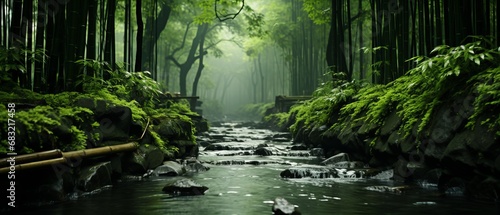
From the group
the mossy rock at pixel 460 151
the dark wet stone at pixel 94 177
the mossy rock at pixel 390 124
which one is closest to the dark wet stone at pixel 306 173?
the mossy rock at pixel 390 124

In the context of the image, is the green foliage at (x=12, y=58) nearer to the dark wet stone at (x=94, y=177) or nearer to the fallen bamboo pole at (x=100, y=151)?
the fallen bamboo pole at (x=100, y=151)

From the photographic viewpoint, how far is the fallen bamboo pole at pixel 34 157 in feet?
11.9

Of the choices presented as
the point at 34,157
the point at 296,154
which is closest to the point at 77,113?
the point at 34,157

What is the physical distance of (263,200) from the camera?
457 centimetres

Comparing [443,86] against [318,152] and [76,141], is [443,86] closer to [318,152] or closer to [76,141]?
[318,152]

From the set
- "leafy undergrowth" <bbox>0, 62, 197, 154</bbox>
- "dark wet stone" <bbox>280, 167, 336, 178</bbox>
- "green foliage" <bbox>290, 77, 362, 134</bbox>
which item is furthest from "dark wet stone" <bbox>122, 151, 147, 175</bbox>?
"green foliage" <bbox>290, 77, 362, 134</bbox>

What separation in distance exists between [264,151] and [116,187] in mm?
4579

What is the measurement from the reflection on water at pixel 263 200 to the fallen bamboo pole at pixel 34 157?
1.51ft

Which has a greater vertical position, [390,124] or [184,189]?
[390,124]

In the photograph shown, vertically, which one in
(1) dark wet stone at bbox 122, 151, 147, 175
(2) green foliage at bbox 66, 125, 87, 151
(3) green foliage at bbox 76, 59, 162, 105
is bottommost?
(1) dark wet stone at bbox 122, 151, 147, 175

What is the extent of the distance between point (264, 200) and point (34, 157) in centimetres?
231

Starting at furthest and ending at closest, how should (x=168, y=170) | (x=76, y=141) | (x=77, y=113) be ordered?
1. (x=168, y=170)
2. (x=77, y=113)
3. (x=76, y=141)

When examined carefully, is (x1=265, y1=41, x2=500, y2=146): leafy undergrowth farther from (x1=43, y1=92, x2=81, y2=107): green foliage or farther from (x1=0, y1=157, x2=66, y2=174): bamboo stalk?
(x1=43, y1=92, x2=81, y2=107): green foliage

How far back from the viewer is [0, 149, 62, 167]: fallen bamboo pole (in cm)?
362
